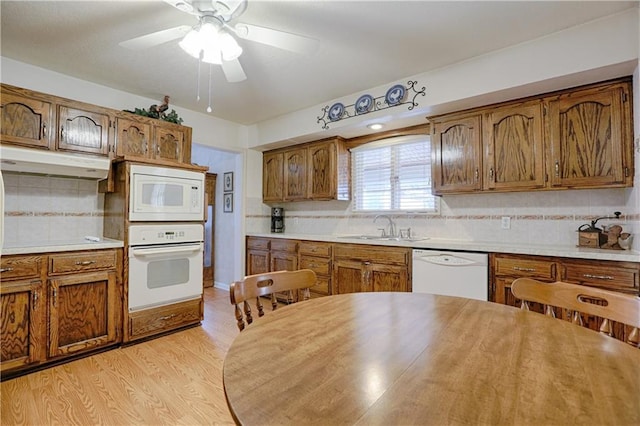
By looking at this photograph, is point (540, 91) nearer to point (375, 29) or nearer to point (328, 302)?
point (375, 29)

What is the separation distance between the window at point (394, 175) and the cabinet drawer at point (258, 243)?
1.25 meters

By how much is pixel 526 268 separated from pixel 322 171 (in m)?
2.38

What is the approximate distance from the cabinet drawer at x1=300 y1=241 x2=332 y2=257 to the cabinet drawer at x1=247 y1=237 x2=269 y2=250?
63cm

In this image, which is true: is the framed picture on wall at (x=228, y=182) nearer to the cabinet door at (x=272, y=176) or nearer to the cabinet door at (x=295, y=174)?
the cabinet door at (x=272, y=176)

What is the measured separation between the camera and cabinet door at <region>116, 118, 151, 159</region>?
9.59 feet

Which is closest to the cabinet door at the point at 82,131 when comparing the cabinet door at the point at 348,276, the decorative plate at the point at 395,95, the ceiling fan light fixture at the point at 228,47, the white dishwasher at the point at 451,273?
the ceiling fan light fixture at the point at 228,47

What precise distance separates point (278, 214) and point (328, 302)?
3403mm

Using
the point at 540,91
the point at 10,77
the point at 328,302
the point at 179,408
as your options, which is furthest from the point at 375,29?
the point at 10,77

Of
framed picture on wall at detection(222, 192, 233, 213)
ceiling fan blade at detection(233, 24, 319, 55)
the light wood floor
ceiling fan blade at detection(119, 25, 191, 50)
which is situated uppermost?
ceiling fan blade at detection(233, 24, 319, 55)

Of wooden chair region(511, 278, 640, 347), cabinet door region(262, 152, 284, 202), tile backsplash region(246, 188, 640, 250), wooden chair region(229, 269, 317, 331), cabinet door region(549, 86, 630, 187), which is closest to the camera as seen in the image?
wooden chair region(511, 278, 640, 347)

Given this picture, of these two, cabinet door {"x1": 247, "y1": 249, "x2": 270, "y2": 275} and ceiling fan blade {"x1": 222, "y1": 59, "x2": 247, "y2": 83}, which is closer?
ceiling fan blade {"x1": 222, "y1": 59, "x2": 247, "y2": 83}

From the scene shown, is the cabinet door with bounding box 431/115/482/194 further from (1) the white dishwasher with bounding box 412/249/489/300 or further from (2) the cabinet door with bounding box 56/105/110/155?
(2) the cabinet door with bounding box 56/105/110/155

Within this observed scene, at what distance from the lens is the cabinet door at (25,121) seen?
2348mm

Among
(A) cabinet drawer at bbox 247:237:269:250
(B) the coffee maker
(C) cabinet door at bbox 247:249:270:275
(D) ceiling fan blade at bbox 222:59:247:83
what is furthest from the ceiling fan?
(B) the coffee maker
